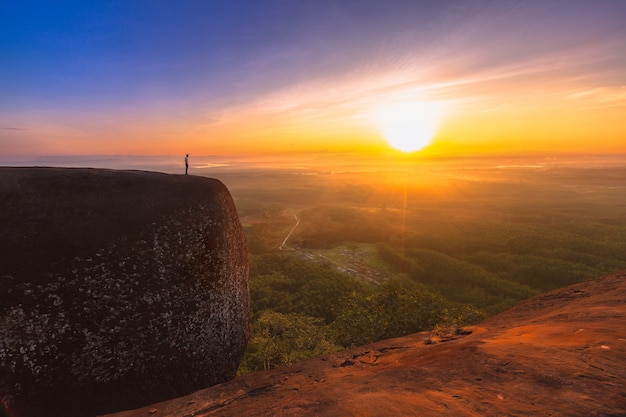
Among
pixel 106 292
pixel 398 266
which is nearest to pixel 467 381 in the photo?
pixel 106 292

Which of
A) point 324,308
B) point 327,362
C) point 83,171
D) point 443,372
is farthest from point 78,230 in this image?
point 324,308

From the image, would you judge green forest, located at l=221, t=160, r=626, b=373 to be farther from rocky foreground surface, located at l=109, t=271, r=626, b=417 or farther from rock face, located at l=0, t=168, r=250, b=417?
rock face, located at l=0, t=168, r=250, b=417

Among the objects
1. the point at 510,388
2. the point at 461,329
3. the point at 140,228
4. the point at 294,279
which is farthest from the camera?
the point at 294,279

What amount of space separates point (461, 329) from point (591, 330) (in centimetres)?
533

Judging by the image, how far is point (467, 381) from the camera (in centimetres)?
744

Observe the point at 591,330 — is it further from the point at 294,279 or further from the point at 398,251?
the point at 398,251

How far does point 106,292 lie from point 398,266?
6781 cm

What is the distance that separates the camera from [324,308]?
47.4 metres

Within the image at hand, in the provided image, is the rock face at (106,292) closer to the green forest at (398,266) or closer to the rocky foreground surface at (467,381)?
the rocky foreground surface at (467,381)

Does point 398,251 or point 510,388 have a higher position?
point 510,388

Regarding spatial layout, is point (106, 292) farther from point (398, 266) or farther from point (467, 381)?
point (398, 266)

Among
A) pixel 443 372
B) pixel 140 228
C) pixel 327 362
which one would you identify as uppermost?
pixel 140 228

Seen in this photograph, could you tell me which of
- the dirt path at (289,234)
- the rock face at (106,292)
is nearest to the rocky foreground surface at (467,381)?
the rock face at (106,292)

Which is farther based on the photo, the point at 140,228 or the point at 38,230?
the point at 140,228
